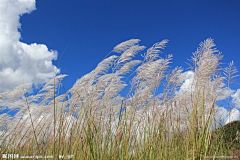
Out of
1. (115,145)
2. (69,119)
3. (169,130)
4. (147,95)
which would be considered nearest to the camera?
(115,145)

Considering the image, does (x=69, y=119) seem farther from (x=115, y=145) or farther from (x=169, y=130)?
(x=169, y=130)

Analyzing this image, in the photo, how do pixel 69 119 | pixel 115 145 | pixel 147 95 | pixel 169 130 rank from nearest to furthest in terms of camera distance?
pixel 115 145
pixel 69 119
pixel 147 95
pixel 169 130

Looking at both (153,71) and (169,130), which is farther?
(169,130)

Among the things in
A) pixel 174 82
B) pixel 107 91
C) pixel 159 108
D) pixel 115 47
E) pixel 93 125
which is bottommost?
pixel 93 125

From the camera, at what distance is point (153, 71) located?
3.27 m

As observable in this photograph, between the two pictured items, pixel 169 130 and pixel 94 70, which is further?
pixel 169 130

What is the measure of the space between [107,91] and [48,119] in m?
1.27

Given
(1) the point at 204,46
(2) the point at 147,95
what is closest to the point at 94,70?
(2) the point at 147,95

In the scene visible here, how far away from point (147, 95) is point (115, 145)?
3.31ft

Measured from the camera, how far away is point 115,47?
3213mm

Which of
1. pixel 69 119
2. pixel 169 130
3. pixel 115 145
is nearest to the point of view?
pixel 115 145

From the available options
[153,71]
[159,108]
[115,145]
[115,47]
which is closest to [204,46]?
[153,71]

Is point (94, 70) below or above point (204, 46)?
below

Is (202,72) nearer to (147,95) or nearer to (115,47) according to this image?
(147,95)
